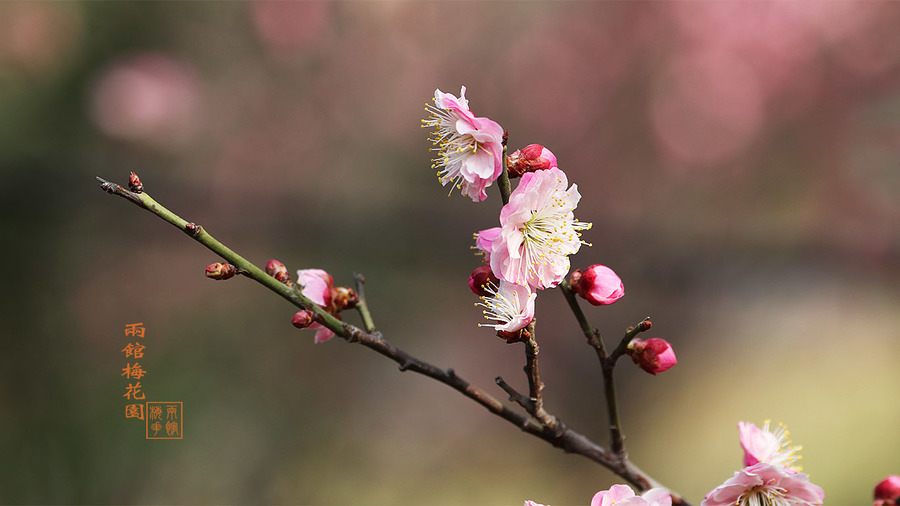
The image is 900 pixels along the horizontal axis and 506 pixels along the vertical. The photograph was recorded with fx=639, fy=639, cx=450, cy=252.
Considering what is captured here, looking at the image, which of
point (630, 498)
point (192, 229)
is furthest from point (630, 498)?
point (192, 229)

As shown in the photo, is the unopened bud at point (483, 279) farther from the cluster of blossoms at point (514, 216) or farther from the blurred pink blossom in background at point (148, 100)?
the blurred pink blossom in background at point (148, 100)

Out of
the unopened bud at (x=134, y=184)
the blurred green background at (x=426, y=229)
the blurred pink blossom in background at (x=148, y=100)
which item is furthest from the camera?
the blurred pink blossom in background at (x=148, y=100)

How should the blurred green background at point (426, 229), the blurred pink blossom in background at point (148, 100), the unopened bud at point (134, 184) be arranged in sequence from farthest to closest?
the blurred pink blossom in background at point (148, 100) < the blurred green background at point (426, 229) < the unopened bud at point (134, 184)

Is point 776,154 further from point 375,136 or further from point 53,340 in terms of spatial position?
point 53,340

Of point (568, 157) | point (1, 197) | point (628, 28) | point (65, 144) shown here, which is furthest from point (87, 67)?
point (628, 28)

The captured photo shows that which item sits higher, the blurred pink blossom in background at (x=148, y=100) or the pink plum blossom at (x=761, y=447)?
the blurred pink blossom in background at (x=148, y=100)

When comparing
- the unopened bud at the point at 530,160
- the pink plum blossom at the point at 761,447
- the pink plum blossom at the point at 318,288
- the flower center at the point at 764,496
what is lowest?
the flower center at the point at 764,496

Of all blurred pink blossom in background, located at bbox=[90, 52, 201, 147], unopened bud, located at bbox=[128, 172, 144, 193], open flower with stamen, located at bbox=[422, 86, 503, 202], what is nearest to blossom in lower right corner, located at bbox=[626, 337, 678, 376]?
open flower with stamen, located at bbox=[422, 86, 503, 202]

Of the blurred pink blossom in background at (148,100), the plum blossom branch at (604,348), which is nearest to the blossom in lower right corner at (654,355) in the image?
the plum blossom branch at (604,348)
